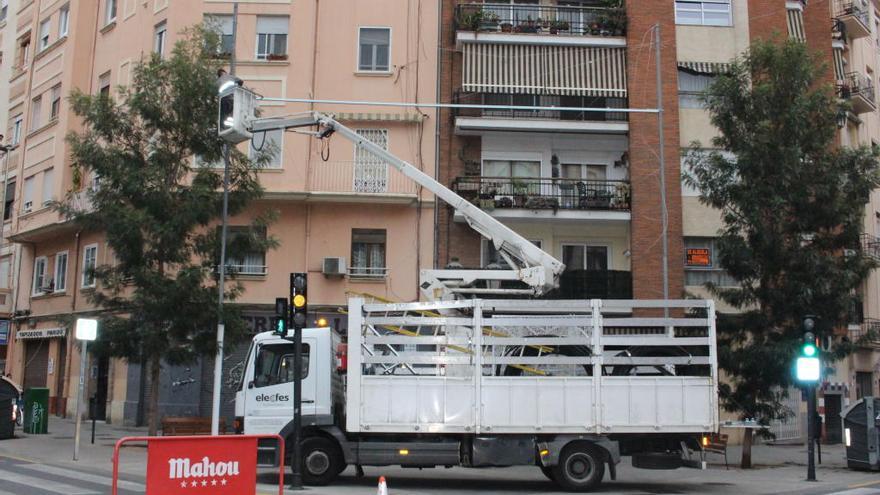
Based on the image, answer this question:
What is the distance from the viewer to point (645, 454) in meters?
13.8

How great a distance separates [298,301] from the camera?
14336 millimetres

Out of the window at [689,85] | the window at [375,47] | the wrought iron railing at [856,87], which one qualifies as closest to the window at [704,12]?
the window at [689,85]

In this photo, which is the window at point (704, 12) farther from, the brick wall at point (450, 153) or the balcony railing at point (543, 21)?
the brick wall at point (450, 153)

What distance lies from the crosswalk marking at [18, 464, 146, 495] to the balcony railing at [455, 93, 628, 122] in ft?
50.3

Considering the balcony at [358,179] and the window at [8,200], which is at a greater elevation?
the window at [8,200]

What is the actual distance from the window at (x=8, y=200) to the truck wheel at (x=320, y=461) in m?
25.7

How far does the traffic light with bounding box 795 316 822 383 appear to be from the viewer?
1661cm

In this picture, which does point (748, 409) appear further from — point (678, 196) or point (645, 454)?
point (678, 196)

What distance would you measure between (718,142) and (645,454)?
9.01m

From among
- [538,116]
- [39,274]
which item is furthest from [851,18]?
[39,274]

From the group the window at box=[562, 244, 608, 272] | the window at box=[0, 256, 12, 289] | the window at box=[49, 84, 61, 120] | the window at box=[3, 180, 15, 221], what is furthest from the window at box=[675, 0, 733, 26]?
the window at box=[0, 256, 12, 289]

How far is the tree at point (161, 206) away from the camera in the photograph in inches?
754

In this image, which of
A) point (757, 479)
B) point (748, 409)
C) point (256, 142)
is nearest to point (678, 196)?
point (748, 409)

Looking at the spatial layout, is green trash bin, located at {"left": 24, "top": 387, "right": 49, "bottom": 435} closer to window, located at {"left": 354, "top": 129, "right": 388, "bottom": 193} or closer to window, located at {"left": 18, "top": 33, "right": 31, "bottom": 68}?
window, located at {"left": 354, "top": 129, "right": 388, "bottom": 193}
